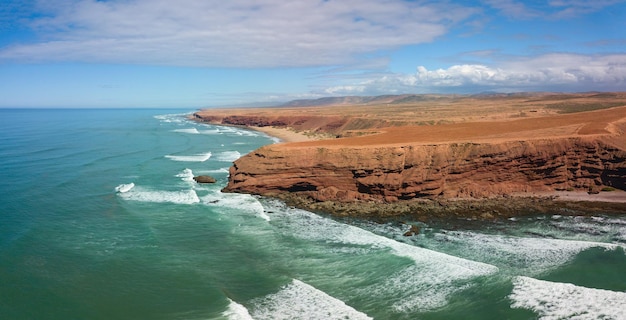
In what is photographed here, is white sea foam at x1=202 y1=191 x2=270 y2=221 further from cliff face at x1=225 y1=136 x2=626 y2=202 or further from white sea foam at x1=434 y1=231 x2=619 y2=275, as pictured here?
white sea foam at x1=434 y1=231 x2=619 y2=275

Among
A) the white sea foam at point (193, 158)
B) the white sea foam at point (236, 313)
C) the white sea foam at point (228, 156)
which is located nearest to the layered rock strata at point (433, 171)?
the white sea foam at point (236, 313)

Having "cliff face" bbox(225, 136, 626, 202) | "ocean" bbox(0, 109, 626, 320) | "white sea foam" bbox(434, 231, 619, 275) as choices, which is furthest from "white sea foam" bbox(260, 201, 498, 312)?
"cliff face" bbox(225, 136, 626, 202)

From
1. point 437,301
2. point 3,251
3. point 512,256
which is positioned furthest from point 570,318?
point 3,251

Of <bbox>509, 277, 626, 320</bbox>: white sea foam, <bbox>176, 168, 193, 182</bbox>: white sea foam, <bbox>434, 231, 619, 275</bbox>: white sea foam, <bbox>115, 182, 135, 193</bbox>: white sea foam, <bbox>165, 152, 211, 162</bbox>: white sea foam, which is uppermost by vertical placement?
<bbox>165, 152, 211, 162</bbox>: white sea foam

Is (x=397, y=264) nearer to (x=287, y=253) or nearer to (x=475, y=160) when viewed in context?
(x=287, y=253)

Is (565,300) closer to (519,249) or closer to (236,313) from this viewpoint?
(519,249)

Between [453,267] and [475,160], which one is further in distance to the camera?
[475,160]

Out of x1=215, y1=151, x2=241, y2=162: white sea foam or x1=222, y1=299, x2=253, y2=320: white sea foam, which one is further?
x1=215, y1=151, x2=241, y2=162: white sea foam
